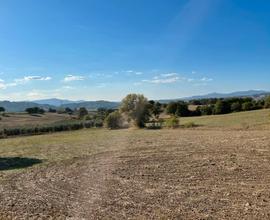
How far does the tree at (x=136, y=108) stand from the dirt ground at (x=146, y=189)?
4463cm

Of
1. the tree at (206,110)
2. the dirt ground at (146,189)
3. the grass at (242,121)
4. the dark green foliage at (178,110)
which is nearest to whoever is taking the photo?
the dirt ground at (146,189)

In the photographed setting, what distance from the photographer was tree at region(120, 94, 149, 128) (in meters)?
68.8

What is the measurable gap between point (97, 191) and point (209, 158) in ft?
32.1

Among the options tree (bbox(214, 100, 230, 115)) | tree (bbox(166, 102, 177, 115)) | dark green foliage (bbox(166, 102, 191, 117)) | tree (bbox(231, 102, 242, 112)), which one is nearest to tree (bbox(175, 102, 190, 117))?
dark green foliage (bbox(166, 102, 191, 117))

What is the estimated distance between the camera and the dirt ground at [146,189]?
1138 cm

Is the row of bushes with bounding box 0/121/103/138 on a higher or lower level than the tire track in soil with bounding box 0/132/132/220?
lower

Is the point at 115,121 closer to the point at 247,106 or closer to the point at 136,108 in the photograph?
the point at 136,108

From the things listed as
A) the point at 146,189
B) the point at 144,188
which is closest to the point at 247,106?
Answer: the point at 144,188

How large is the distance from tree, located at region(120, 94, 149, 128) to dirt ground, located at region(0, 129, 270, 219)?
44.6m

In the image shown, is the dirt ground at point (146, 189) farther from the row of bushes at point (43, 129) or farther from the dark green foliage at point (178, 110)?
the dark green foliage at point (178, 110)

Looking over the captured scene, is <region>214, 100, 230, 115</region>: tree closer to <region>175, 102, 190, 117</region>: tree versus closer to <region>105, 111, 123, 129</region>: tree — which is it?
<region>175, 102, 190, 117</region>: tree

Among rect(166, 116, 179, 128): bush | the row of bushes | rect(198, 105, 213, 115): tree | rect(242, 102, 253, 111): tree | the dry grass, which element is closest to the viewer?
rect(166, 116, 179, 128): bush

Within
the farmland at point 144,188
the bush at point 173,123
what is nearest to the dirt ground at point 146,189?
the farmland at point 144,188

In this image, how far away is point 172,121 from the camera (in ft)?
210
